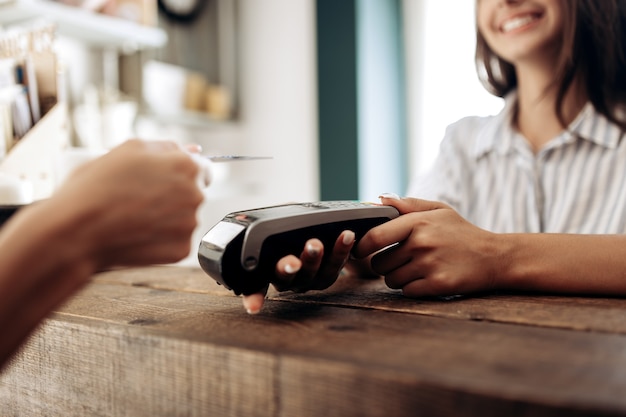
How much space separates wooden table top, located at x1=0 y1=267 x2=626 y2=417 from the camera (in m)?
0.28

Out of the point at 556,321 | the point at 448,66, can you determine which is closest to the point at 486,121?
the point at 556,321

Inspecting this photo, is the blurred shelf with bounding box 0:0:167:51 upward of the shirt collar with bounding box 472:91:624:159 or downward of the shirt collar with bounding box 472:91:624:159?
upward

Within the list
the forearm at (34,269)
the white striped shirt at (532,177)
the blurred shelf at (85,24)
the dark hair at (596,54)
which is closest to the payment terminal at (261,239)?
the forearm at (34,269)

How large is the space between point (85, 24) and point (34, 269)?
162 cm

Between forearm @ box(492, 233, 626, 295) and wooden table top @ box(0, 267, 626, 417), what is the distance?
2 centimetres

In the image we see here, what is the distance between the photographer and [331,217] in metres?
0.50

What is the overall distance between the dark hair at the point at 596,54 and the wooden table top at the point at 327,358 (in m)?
0.61

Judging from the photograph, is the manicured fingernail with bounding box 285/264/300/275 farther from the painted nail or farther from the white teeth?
the white teeth

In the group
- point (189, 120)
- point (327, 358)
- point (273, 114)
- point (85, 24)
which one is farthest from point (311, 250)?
point (273, 114)

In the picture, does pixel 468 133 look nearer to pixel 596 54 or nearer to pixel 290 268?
pixel 596 54

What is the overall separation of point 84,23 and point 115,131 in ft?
1.17

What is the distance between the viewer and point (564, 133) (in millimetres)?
1016

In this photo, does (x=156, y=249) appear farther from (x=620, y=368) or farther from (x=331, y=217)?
(x=620, y=368)

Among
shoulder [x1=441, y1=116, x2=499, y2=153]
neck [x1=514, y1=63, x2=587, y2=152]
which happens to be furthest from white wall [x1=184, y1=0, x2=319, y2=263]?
neck [x1=514, y1=63, x2=587, y2=152]
